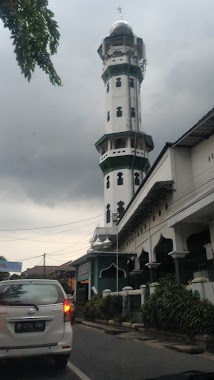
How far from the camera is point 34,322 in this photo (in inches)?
260

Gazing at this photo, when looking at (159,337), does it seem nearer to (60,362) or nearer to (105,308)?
(60,362)

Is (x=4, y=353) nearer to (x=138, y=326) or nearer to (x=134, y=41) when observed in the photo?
(x=138, y=326)

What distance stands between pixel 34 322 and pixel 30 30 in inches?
185

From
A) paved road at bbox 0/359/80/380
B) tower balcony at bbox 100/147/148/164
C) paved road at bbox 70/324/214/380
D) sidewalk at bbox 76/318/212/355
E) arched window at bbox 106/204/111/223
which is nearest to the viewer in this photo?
paved road at bbox 0/359/80/380

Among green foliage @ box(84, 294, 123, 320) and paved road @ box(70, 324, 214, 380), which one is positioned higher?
green foliage @ box(84, 294, 123, 320)

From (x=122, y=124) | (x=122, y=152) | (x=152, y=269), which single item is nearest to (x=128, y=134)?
(x=122, y=152)

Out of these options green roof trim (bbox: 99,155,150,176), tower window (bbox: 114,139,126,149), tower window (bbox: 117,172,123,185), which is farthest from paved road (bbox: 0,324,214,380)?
tower window (bbox: 114,139,126,149)

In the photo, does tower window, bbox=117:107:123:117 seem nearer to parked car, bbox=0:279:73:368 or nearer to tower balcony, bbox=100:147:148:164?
tower balcony, bbox=100:147:148:164

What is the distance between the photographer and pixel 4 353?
632cm

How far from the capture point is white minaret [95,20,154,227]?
41.6 meters

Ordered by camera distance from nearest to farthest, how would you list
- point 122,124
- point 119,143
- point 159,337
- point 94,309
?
point 159,337
point 94,309
point 119,143
point 122,124

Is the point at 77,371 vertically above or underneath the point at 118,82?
underneath

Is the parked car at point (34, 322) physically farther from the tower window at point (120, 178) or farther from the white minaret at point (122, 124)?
the tower window at point (120, 178)

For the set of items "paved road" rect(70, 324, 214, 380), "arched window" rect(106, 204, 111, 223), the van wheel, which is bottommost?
"paved road" rect(70, 324, 214, 380)
